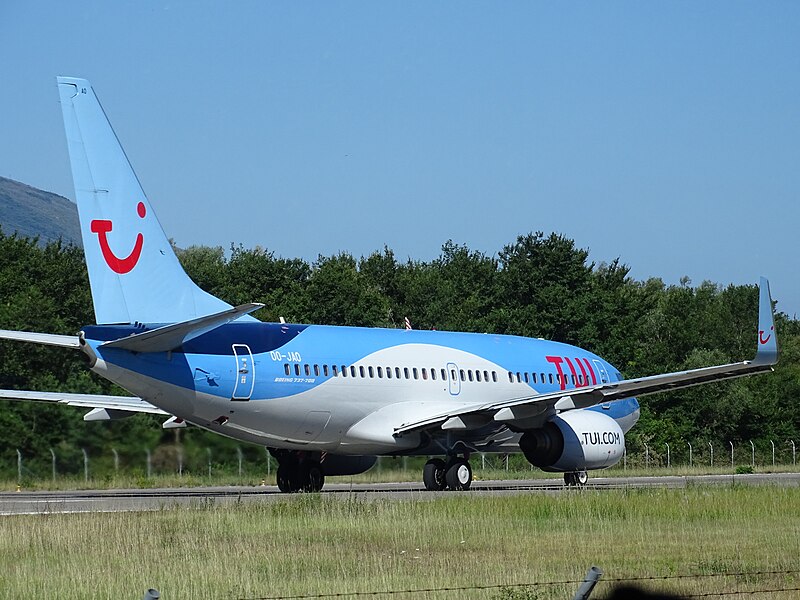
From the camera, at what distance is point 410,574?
48.2 ft

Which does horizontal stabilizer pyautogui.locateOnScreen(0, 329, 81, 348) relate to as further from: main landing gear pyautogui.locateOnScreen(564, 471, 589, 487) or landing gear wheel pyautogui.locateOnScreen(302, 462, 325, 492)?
main landing gear pyautogui.locateOnScreen(564, 471, 589, 487)

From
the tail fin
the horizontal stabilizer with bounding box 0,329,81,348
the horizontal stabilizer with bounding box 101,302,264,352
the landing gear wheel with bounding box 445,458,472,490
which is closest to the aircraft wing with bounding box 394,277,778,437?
the landing gear wheel with bounding box 445,458,472,490

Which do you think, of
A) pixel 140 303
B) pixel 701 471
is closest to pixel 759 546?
pixel 140 303

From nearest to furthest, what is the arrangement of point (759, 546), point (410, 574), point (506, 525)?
point (410, 574)
point (759, 546)
point (506, 525)

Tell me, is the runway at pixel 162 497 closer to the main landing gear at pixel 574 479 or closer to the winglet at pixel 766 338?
the main landing gear at pixel 574 479

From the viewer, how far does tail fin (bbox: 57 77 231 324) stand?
24.6 meters

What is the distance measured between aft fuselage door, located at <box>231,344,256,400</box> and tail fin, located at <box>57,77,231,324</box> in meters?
1.84

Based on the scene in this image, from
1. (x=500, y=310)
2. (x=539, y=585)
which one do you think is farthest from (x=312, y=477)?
(x=500, y=310)

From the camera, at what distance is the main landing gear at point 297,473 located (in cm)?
3125

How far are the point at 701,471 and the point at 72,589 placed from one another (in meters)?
36.3

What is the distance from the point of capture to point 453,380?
1270 inches

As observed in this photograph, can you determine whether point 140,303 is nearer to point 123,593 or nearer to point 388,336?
point 388,336

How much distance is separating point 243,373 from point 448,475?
6.50 meters

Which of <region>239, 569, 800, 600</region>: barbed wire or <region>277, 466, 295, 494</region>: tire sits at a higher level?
<region>277, 466, 295, 494</region>: tire
